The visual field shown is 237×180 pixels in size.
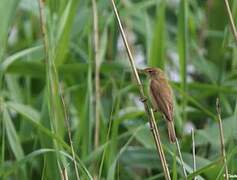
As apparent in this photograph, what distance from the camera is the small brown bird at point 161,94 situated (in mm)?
2877

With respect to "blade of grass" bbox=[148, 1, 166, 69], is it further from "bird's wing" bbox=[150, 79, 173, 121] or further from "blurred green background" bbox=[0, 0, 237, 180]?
"bird's wing" bbox=[150, 79, 173, 121]

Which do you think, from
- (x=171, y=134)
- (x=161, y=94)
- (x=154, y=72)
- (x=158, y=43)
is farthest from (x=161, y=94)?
(x=158, y=43)

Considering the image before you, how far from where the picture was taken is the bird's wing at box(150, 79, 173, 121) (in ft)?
9.44

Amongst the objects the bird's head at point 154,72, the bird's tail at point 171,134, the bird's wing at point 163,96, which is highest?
the bird's head at point 154,72

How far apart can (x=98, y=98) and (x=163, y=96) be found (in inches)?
16.7

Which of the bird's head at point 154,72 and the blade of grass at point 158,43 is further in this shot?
the blade of grass at point 158,43

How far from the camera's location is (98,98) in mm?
3275

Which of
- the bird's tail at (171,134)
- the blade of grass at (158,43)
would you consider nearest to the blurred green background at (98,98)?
the blade of grass at (158,43)

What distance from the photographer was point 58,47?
344 centimetres

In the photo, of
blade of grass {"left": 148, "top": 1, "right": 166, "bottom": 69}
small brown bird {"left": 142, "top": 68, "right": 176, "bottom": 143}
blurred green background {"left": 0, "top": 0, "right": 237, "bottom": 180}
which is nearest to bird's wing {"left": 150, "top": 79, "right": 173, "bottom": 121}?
small brown bird {"left": 142, "top": 68, "right": 176, "bottom": 143}

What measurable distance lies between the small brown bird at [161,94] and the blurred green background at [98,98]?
0.13m

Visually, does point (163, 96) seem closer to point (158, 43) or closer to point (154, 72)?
point (154, 72)

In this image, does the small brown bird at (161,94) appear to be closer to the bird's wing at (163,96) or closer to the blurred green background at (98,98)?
the bird's wing at (163,96)

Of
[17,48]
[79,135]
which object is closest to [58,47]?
[79,135]
